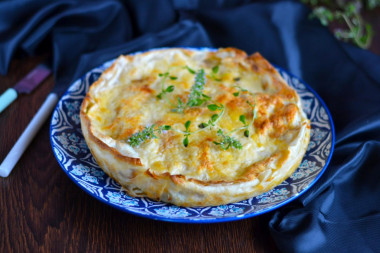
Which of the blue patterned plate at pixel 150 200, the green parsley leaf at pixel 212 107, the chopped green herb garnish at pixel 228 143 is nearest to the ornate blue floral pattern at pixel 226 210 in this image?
the blue patterned plate at pixel 150 200

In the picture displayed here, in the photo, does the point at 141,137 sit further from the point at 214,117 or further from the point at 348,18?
the point at 348,18

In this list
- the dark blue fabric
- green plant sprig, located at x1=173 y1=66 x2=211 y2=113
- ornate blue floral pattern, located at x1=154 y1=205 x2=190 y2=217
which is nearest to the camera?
ornate blue floral pattern, located at x1=154 y1=205 x2=190 y2=217

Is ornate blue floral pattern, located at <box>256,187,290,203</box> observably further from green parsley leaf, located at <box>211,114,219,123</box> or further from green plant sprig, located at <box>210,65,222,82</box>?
green plant sprig, located at <box>210,65,222,82</box>

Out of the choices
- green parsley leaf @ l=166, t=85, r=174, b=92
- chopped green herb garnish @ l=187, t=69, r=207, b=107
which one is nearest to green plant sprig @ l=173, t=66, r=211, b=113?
chopped green herb garnish @ l=187, t=69, r=207, b=107

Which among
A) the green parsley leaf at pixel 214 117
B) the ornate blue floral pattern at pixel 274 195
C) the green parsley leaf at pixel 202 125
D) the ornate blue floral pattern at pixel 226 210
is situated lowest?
the ornate blue floral pattern at pixel 274 195

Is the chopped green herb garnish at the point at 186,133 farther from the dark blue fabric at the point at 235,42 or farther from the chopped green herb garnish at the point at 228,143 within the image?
the dark blue fabric at the point at 235,42

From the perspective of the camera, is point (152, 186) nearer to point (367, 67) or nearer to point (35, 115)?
point (35, 115)

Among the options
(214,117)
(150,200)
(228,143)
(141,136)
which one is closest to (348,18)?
(214,117)
